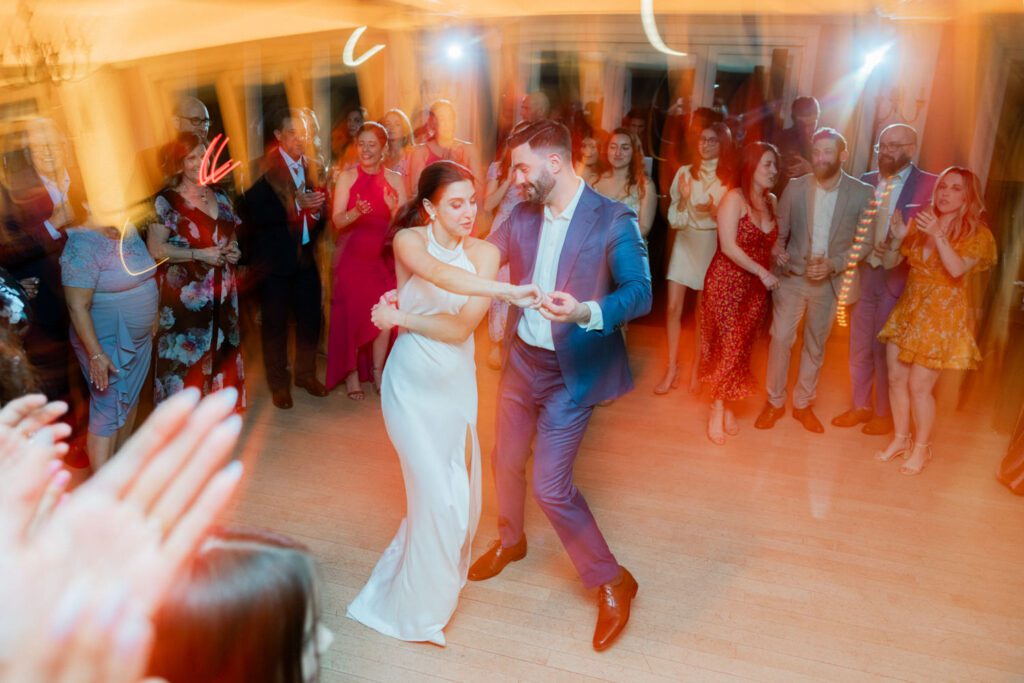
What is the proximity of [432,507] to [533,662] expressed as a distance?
1.89 ft

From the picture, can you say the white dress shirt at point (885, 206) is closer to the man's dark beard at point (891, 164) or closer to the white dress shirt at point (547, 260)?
the man's dark beard at point (891, 164)

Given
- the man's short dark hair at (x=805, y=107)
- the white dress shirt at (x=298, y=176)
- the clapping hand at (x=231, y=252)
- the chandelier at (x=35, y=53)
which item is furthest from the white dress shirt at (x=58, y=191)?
the man's short dark hair at (x=805, y=107)

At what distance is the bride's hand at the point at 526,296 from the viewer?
2.05m

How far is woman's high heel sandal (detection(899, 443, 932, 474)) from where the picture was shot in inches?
145

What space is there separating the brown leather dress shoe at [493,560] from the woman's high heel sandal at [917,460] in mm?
2151

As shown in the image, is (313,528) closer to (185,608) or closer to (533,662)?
(533,662)

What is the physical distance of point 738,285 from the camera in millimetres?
3938

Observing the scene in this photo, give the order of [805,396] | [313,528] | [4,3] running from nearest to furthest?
[313,528]
[805,396]
[4,3]

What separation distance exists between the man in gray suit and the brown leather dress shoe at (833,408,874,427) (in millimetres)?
173

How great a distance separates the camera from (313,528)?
A: 9.70ft

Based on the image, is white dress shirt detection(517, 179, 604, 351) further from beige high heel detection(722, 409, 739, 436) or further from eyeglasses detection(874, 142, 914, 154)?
eyeglasses detection(874, 142, 914, 154)

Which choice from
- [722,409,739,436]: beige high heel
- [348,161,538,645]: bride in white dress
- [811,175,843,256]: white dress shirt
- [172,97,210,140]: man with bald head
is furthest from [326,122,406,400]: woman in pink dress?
[811,175,843,256]: white dress shirt

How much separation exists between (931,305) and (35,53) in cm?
550

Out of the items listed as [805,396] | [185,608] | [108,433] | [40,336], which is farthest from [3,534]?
[805,396]
